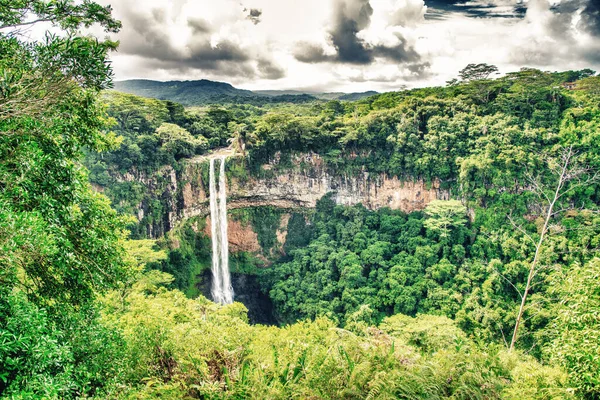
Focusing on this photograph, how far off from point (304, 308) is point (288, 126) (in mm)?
11936

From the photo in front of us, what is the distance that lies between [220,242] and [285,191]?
5912 millimetres

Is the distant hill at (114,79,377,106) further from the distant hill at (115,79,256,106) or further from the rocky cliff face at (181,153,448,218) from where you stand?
the rocky cliff face at (181,153,448,218)

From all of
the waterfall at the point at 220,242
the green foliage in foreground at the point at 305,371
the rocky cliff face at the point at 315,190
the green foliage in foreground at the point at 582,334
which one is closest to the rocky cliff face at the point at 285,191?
the rocky cliff face at the point at 315,190

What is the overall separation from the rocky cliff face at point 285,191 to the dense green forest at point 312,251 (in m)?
0.67

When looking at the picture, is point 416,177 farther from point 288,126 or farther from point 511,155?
point 288,126

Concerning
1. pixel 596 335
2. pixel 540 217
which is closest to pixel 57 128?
pixel 596 335

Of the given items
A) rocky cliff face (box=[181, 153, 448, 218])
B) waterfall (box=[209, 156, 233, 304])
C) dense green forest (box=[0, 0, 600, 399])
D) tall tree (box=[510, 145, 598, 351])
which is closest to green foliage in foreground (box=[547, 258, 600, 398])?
dense green forest (box=[0, 0, 600, 399])

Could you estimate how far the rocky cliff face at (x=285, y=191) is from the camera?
72.8 ft

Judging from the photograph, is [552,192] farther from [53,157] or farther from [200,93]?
[200,93]

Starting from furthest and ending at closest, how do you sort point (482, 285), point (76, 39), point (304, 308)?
1. point (304, 308)
2. point (482, 285)
3. point (76, 39)

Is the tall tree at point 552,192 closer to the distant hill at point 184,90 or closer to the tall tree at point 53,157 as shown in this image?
the tall tree at point 53,157

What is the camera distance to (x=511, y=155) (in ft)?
64.4

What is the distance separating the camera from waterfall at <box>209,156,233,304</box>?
2298 cm

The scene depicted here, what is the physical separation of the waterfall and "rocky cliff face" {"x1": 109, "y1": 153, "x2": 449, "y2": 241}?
25.4 inches
